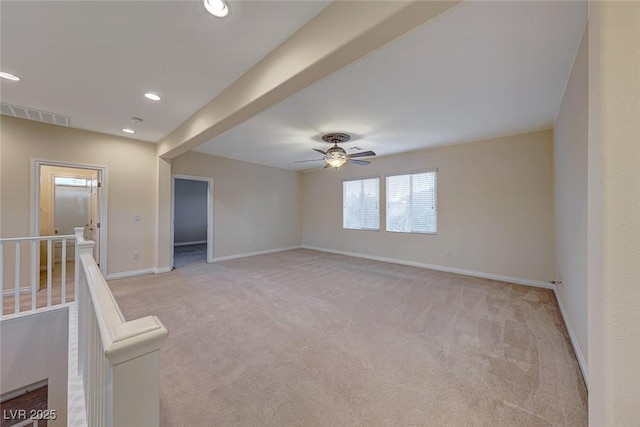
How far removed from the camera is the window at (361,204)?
5922mm

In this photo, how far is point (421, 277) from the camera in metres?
4.30

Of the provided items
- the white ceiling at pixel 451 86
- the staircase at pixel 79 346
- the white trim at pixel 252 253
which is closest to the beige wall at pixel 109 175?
the staircase at pixel 79 346

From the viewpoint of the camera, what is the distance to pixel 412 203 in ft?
17.3

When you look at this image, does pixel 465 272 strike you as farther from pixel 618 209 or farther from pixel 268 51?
pixel 268 51

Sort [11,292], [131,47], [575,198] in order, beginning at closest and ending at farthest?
[131,47]
[575,198]
[11,292]

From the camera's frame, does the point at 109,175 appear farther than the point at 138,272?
No

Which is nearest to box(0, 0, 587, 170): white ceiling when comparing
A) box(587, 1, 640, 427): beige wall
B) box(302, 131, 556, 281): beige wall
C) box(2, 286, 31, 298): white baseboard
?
box(302, 131, 556, 281): beige wall

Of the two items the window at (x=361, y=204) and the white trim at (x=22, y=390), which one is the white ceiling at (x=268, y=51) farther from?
the white trim at (x=22, y=390)

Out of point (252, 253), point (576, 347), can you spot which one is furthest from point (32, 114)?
point (576, 347)

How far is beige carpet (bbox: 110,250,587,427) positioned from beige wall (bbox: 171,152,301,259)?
7.59ft

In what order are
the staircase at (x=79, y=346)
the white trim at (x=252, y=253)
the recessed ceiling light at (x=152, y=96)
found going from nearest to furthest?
the staircase at (x=79, y=346) → the recessed ceiling light at (x=152, y=96) → the white trim at (x=252, y=253)

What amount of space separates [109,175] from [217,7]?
405 centimetres

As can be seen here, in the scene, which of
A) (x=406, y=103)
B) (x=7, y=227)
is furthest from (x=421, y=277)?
(x=7, y=227)

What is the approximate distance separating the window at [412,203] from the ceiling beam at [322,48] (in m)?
3.95
